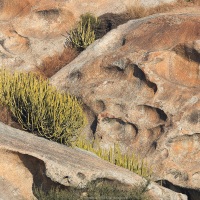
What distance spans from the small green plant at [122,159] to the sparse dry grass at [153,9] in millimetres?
6113

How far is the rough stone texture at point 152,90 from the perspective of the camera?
13.9 metres

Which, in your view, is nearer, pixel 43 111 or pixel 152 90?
pixel 43 111

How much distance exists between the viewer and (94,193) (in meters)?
9.63

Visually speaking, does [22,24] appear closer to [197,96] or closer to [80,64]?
[80,64]

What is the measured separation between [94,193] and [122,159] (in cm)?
406

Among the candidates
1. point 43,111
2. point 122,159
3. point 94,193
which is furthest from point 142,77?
point 94,193

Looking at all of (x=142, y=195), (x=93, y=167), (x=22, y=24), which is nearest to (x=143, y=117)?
(x=93, y=167)

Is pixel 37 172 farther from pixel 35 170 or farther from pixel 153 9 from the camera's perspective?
pixel 153 9

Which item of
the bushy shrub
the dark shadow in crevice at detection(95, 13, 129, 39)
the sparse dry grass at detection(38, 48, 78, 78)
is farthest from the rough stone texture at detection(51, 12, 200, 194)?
the dark shadow in crevice at detection(95, 13, 129, 39)

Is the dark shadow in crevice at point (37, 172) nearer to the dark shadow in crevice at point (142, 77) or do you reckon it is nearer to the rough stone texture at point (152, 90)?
the rough stone texture at point (152, 90)

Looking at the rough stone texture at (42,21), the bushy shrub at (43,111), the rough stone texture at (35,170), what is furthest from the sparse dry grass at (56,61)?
the rough stone texture at (35,170)

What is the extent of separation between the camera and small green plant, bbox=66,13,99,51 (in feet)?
62.4

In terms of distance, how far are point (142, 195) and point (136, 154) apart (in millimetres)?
4517

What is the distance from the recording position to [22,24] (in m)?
20.3
